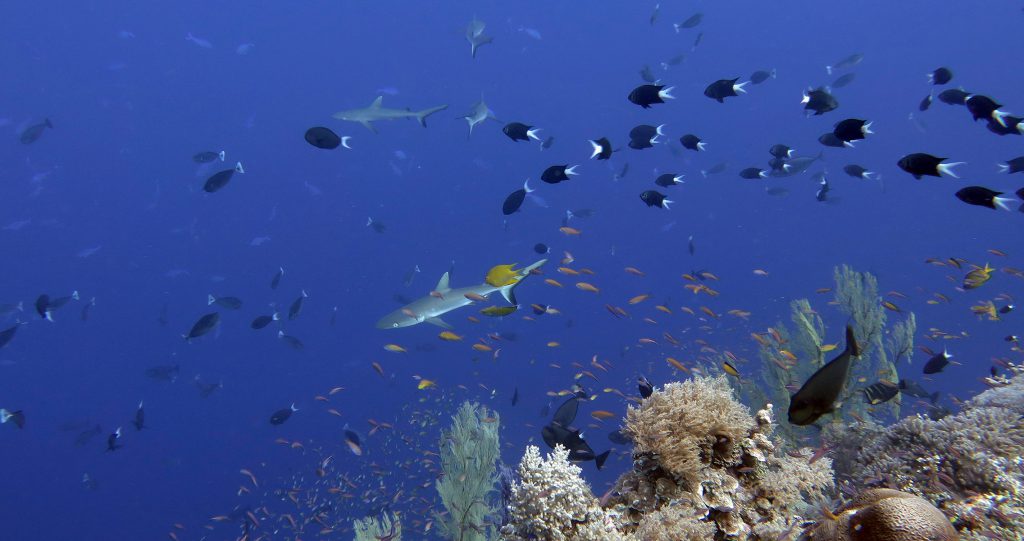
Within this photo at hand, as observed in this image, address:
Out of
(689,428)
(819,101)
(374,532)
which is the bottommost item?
(374,532)

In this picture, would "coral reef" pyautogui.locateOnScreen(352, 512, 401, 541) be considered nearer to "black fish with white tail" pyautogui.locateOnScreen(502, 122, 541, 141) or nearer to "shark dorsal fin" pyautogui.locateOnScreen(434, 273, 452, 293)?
"shark dorsal fin" pyautogui.locateOnScreen(434, 273, 452, 293)

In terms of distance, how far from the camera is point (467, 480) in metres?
8.26

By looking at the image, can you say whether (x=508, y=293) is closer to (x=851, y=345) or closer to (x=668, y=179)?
(x=668, y=179)

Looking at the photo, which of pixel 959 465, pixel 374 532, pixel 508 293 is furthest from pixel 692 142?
pixel 374 532

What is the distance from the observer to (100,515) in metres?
40.3

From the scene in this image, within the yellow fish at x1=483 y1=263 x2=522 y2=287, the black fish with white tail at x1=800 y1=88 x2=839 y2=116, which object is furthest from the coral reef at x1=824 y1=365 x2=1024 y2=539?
the yellow fish at x1=483 y1=263 x2=522 y2=287

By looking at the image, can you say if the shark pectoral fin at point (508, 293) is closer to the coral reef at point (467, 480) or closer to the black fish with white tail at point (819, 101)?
the coral reef at point (467, 480)

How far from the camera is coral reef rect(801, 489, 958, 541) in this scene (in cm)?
248

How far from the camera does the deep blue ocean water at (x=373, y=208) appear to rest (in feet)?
155

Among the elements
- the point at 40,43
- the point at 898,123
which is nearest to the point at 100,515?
the point at 40,43

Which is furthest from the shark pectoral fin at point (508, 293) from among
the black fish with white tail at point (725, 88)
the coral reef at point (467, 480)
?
the black fish with white tail at point (725, 88)

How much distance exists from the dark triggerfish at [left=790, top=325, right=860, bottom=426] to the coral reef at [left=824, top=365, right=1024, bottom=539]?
5.49 feet

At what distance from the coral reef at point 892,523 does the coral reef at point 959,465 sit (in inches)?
39.4

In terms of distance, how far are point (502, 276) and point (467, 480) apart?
3414mm
